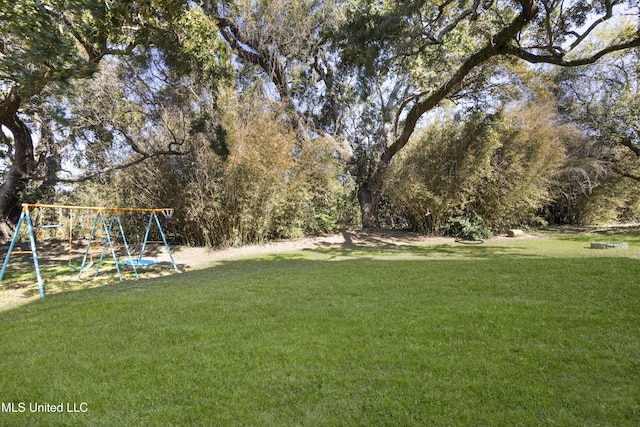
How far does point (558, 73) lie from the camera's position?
13125 millimetres

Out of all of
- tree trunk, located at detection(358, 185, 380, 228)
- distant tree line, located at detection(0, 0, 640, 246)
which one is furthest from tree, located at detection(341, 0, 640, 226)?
tree trunk, located at detection(358, 185, 380, 228)

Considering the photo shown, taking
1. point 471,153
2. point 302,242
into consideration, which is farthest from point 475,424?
point 471,153

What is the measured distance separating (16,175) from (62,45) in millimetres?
7877

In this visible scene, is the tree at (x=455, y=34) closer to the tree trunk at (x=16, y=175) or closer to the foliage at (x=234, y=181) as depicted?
the foliage at (x=234, y=181)

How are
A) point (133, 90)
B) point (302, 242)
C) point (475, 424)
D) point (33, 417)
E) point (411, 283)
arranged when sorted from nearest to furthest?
point (475, 424) < point (33, 417) < point (411, 283) < point (133, 90) < point (302, 242)

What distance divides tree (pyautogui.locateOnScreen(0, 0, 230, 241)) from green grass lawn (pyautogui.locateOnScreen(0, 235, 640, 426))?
2817 mm

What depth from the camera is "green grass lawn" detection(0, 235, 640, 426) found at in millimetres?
1804

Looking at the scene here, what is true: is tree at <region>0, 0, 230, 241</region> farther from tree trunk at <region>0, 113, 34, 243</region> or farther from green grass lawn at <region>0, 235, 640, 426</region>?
green grass lawn at <region>0, 235, 640, 426</region>

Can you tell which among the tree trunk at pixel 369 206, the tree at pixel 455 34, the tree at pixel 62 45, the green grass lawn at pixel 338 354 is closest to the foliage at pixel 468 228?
the tree trunk at pixel 369 206

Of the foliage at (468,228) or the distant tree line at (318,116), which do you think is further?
the foliage at (468,228)

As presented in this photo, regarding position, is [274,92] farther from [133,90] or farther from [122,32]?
[122,32]

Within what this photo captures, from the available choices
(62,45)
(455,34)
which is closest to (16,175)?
(62,45)

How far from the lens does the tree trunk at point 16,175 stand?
9.09 meters

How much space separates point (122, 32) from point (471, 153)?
30.3 ft
